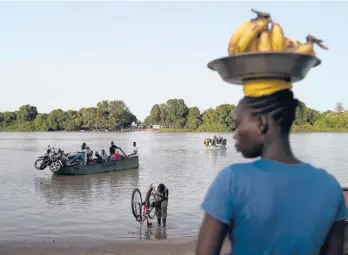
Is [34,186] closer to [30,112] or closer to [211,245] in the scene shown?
[211,245]

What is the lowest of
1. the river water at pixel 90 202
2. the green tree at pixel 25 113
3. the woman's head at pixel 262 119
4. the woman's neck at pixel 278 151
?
the river water at pixel 90 202

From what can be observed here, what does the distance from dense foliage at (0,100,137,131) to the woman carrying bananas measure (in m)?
165

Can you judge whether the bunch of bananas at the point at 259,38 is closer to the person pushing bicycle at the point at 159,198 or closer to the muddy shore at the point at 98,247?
the muddy shore at the point at 98,247

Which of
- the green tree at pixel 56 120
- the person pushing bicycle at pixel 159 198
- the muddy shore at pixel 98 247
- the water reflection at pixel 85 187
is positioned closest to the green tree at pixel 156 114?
the green tree at pixel 56 120

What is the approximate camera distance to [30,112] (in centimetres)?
17975

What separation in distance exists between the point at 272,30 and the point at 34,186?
24318 millimetres

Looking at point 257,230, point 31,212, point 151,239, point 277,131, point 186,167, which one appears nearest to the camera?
point 257,230

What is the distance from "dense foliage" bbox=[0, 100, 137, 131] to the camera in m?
167

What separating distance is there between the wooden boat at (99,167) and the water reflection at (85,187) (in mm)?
292

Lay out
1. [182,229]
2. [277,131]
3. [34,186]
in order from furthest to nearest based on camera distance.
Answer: [34,186], [182,229], [277,131]

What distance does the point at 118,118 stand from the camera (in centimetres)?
16775

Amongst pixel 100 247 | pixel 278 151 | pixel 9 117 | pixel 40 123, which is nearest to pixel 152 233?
pixel 100 247

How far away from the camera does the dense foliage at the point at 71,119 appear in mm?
166875

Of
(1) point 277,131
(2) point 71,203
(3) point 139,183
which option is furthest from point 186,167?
(1) point 277,131
